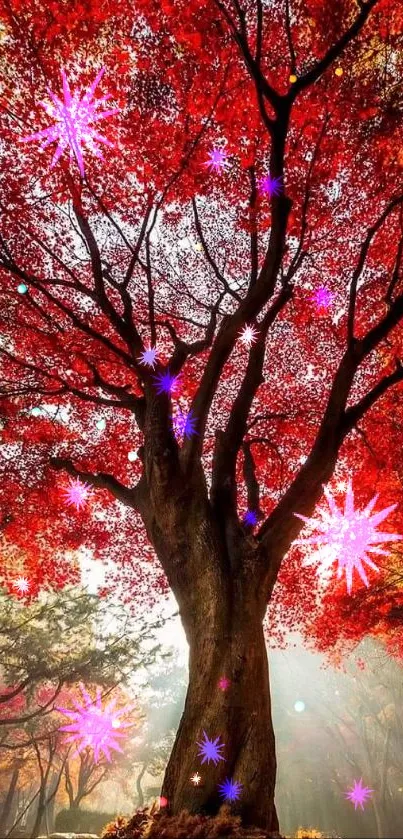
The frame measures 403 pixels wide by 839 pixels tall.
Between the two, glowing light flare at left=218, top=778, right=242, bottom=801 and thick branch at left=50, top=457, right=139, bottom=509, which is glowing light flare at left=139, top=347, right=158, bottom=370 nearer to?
thick branch at left=50, top=457, right=139, bottom=509

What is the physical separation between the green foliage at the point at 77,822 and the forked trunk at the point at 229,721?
2950 cm

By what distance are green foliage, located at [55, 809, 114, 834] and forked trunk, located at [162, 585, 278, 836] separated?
29.5 metres

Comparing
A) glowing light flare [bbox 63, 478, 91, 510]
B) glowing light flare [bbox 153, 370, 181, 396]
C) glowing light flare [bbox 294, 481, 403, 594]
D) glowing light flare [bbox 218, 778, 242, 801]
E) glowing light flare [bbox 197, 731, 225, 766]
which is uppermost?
glowing light flare [bbox 294, 481, 403, 594]

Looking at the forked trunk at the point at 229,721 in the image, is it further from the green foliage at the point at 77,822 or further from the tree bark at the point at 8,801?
the tree bark at the point at 8,801

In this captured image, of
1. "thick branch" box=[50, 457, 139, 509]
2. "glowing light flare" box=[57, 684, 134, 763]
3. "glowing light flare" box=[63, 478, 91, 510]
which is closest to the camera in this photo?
"thick branch" box=[50, 457, 139, 509]

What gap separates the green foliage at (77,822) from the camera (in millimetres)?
26344

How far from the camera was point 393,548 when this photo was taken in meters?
15.3

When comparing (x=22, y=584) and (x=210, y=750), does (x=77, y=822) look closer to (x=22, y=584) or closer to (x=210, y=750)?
(x=22, y=584)

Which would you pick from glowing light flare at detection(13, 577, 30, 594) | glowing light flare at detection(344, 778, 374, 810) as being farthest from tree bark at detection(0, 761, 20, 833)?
glowing light flare at detection(344, 778, 374, 810)

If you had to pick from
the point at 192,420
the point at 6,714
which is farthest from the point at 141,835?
the point at 6,714

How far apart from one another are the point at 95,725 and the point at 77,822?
5.69 m

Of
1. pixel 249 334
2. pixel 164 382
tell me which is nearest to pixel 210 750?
pixel 164 382

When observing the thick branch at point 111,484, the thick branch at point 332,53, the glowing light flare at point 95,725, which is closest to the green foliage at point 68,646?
the glowing light flare at point 95,725

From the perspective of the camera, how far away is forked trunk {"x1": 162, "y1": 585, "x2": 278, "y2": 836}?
15.1ft
